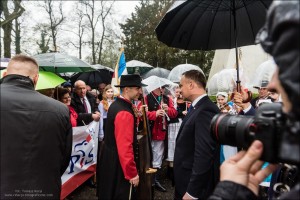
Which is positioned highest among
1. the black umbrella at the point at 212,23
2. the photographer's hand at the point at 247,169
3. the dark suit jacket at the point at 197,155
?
the black umbrella at the point at 212,23

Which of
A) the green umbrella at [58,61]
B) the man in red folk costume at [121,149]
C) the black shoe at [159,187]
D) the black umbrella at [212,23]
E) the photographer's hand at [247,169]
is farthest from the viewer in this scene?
the black shoe at [159,187]

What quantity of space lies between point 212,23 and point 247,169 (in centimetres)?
273

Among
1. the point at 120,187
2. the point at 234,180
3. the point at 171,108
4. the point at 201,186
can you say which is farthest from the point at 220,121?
the point at 171,108

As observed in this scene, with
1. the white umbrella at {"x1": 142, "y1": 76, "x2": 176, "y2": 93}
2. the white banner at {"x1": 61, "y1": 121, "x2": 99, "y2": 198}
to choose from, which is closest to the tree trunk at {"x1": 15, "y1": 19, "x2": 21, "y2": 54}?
the white umbrella at {"x1": 142, "y1": 76, "x2": 176, "y2": 93}

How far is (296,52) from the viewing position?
80cm

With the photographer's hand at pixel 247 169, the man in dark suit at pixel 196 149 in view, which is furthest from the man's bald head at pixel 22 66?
the photographer's hand at pixel 247 169

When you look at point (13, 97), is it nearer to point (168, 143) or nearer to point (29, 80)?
point (29, 80)

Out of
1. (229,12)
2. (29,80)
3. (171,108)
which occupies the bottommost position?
(171,108)

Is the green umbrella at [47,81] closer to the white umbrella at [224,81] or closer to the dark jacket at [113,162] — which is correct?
the dark jacket at [113,162]

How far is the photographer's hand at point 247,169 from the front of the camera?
107 cm

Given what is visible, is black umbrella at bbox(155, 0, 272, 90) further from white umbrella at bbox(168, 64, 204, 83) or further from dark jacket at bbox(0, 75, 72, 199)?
white umbrella at bbox(168, 64, 204, 83)

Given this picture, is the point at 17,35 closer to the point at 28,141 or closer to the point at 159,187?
the point at 159,187

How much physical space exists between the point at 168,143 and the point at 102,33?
24588 millimetres

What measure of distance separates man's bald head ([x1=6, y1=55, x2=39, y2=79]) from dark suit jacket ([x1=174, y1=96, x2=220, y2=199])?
1536 mm
